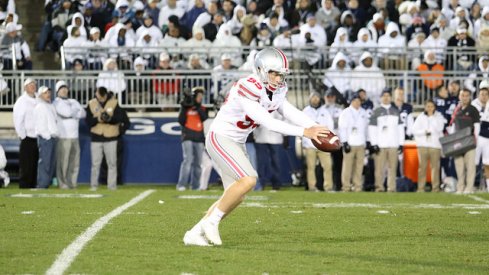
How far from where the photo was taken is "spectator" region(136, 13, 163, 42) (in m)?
23.6

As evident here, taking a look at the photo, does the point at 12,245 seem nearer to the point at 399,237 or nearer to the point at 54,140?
the point at 399,237

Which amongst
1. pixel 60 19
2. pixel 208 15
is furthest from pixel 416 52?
pixel 60 19

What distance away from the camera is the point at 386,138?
65.7 feet

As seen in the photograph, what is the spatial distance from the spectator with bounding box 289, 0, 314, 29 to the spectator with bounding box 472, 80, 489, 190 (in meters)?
5.32

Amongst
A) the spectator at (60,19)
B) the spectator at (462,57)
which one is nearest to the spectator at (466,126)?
the spectator at (462,57)

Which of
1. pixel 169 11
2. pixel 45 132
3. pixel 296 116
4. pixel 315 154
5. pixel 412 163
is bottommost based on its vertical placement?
pixel 412 163

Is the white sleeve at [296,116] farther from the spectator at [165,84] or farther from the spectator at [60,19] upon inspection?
the spectator at [60,19]

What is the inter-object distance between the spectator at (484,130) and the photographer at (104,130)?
5958 millimetres

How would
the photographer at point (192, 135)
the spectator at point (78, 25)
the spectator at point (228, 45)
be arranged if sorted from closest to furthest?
the photographer at point (192, 135) → the spectator at point (228, 45) → the spectator at point (78, 25)

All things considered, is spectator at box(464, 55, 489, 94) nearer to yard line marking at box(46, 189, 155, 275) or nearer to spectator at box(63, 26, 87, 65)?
spectator at box(63, 26, 87, 65)

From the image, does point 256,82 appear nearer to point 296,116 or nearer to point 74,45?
point 296,116

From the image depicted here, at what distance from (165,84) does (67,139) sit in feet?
8.21

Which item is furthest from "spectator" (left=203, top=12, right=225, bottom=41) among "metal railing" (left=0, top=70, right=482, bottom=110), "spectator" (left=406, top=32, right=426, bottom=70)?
"spectator" (left=406, top=32, right=426, bottom=70)

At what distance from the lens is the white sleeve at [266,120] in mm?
9516
